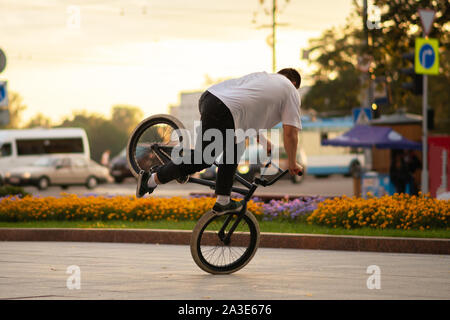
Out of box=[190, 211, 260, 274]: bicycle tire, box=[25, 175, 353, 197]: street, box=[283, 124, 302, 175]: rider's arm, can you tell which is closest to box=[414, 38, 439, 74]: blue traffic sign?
box=[25, 175, 353, 197]: street

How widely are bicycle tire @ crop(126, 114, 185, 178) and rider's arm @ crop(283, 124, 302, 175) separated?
1.52m

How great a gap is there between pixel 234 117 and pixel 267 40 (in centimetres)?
4108

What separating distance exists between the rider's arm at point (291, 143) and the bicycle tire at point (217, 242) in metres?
0.70

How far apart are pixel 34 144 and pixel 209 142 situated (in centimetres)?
3761

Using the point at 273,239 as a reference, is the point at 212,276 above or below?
above

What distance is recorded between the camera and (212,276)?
24.6ft

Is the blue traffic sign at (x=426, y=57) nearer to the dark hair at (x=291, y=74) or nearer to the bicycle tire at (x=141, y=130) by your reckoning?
the bicycle tire at (x=141, y=130)

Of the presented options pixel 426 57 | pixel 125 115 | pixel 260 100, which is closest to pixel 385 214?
pixel 260 100

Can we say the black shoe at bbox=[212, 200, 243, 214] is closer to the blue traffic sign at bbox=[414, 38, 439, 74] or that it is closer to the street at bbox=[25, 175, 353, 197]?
the blue traffic sign at bbox=[414, 38, 439, 74]

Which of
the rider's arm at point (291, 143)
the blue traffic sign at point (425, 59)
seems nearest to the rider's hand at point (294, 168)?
the rider's arm at point (291, 143)

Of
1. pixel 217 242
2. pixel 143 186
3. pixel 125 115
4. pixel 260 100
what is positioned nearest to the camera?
pixel 260 100

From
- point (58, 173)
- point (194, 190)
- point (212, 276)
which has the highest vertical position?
point (212, 276)

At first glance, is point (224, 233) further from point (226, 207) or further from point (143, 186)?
point (143, 186)
